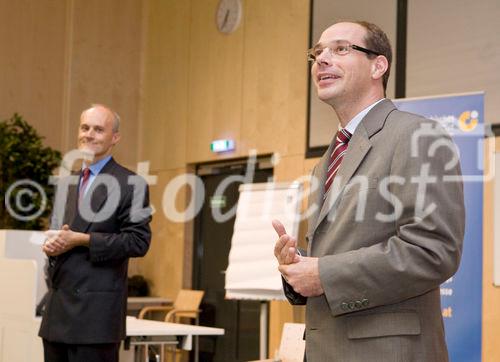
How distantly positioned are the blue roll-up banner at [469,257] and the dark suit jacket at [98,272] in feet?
6.72

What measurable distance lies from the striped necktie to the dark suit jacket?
149 cm

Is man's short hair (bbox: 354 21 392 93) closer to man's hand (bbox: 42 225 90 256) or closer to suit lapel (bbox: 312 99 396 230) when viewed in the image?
suit lapel (bbox: 312 99 396 230)

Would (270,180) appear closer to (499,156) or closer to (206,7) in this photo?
(206,7)

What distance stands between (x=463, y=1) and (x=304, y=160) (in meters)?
2.18

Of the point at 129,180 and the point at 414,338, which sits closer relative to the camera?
the point at 414,338

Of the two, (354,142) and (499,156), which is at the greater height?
(499,156)

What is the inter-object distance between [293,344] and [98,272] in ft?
5.62

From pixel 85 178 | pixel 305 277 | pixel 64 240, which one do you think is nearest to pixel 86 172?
pixel 85 178

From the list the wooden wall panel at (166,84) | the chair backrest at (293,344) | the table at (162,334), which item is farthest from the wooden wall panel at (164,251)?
the chair backrest at (293,344)

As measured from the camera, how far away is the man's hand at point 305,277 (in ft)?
5.98

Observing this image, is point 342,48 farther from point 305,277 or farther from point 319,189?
point 305,277

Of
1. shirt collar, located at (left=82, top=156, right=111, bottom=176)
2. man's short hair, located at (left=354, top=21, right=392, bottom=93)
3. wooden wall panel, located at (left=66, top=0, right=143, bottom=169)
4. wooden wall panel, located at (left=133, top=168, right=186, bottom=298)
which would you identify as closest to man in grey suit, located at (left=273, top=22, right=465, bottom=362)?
man's short hair, located at (left=354, top=21, right=392, bottom=93)

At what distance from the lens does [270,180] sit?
8305mm

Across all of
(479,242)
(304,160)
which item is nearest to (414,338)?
(479,242)
